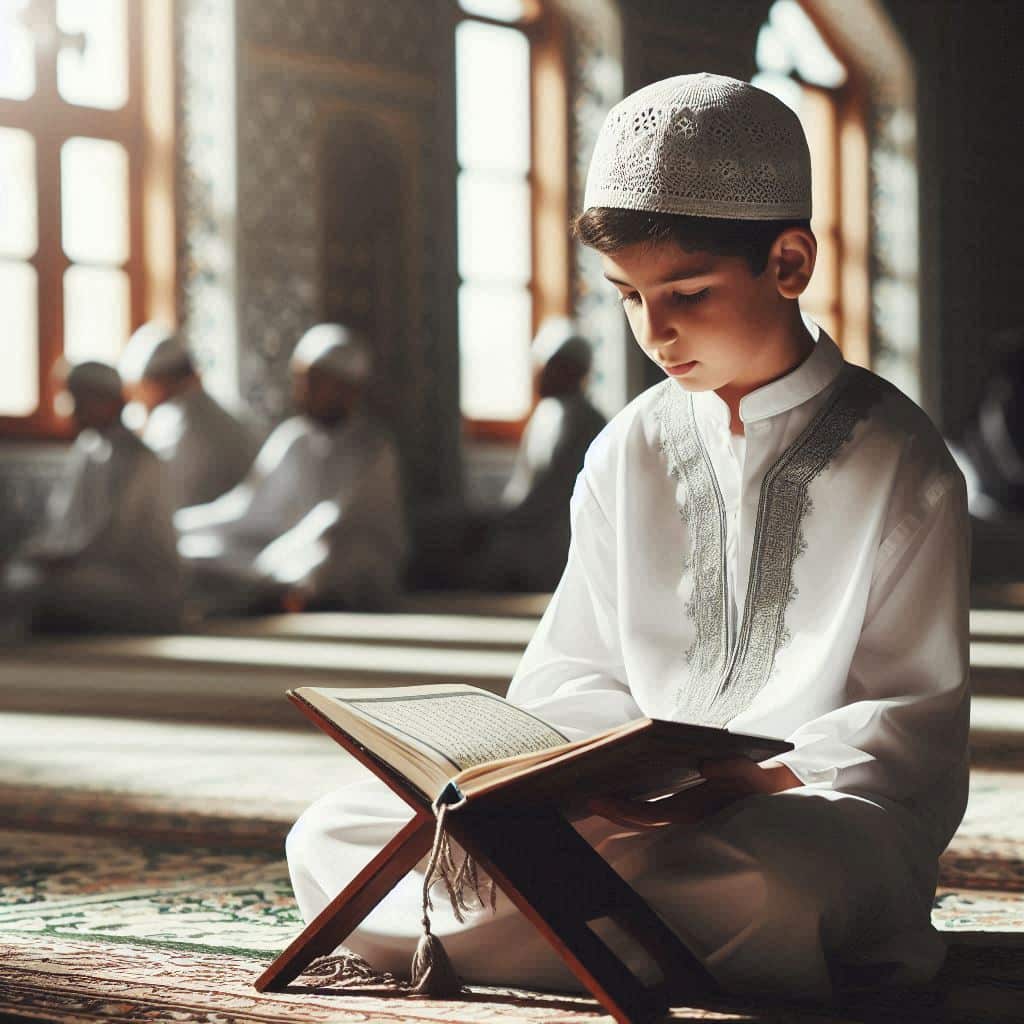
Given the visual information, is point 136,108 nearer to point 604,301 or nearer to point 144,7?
point 144,7

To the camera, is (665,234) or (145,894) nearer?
(665,234)

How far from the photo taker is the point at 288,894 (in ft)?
7.66

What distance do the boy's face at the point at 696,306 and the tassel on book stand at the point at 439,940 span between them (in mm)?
499

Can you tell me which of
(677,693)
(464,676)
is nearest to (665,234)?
(677,693)

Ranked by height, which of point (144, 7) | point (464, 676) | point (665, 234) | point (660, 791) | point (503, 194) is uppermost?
point (144, 7)

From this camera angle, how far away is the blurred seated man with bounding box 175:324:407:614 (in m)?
8.06

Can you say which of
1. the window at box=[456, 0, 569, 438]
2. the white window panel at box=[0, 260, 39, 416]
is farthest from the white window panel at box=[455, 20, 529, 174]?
the white window panel at box=[0, 260, 39, 416]

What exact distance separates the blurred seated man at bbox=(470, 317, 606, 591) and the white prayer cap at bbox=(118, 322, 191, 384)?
73.8 inches

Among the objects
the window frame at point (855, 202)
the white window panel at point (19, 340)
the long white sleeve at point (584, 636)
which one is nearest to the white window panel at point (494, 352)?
the white window panel at point (19, 340)

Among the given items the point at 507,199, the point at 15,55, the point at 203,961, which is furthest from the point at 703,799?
the point at 507,199

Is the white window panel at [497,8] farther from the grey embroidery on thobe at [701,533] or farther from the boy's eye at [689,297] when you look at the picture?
the boy's eye at [689,297]

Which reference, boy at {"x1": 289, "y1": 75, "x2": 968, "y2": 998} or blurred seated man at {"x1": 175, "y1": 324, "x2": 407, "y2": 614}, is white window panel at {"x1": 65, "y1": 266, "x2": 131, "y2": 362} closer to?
blurred seated man at {"x1": 175, "y1": 324, "x2": 407, "y2": 614}

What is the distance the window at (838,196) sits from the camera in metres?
12.2

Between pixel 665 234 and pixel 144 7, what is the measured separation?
7.70 metres
